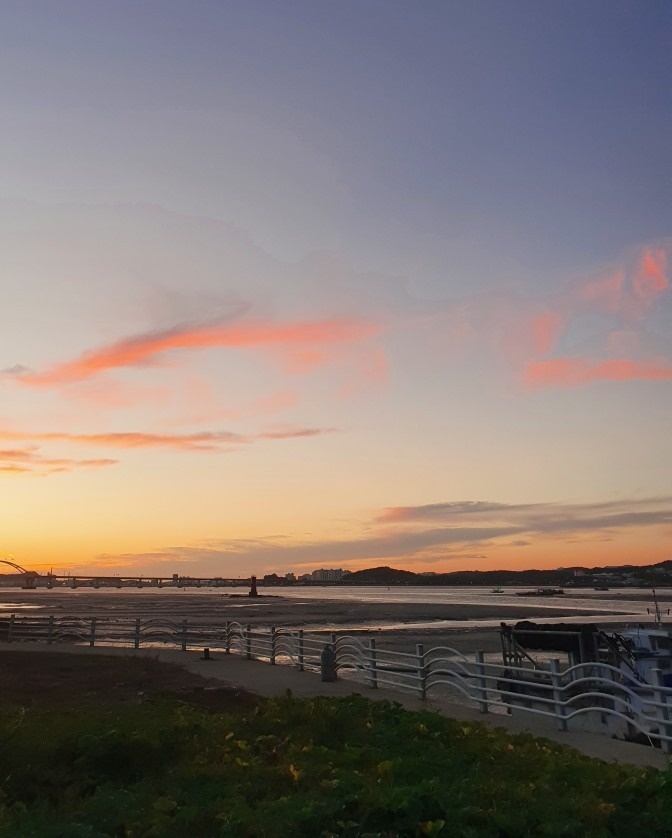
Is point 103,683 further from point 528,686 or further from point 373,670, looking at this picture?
point 528,686

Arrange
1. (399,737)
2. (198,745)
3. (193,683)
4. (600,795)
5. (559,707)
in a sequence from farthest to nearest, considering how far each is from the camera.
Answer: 1. (193,683)
2. (559,707)
3. (399,737)
4. (198,745)
5. (600,795)

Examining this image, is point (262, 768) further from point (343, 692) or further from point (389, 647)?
point (389, 647)

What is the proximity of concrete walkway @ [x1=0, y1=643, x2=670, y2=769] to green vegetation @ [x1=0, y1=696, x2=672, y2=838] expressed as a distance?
4.39ft

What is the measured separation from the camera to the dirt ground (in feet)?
55.5

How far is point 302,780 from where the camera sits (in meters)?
9.07

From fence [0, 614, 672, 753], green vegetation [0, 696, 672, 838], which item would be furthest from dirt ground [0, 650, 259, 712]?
green vegetation [0, 696, 672, 838]

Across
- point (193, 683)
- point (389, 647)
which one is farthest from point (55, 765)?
point (389, 647)

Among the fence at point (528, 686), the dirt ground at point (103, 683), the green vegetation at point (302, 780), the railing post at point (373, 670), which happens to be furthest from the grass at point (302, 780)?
the railing post at point (373, 670)

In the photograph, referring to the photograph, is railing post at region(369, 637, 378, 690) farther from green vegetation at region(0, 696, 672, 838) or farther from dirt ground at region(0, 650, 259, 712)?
green vegetation at region(0, 696, 672, 838)

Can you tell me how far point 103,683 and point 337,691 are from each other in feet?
21.8

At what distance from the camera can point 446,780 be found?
9148 millimetres

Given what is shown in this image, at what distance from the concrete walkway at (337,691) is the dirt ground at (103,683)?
978 mm

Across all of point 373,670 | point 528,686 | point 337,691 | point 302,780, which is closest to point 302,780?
point 302,780

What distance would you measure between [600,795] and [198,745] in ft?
18.5
